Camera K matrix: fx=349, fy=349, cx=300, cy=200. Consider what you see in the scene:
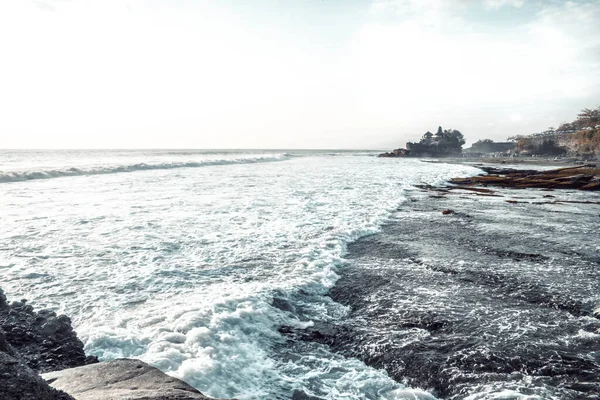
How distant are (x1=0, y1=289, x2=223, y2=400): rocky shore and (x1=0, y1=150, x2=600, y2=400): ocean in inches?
12.1

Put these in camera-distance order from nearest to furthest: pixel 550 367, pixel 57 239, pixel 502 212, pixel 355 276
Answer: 1. pixel 550 367
2. pixel 355 276
3. pixel 57 239
4. pixel 502 212

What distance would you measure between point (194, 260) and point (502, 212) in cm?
1514

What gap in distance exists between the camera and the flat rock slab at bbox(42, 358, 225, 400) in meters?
3.09

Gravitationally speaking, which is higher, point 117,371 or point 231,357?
point 117,371

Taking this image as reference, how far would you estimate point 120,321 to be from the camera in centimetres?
590

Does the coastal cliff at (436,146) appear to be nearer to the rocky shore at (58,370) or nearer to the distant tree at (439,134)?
the distant tree at (439,134)

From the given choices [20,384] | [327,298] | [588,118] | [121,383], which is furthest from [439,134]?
[20,384]

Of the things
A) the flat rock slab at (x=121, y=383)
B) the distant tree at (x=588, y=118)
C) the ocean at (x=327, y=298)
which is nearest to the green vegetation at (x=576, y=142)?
the distant tree at (x=588, y=118)

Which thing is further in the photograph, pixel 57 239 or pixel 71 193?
pixel 71 193

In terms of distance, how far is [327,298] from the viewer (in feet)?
23.4

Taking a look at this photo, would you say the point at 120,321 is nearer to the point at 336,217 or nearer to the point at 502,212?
the point at 336,217

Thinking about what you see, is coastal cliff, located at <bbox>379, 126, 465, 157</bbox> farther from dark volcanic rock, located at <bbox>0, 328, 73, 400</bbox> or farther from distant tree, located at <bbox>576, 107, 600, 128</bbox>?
dark volcanic rock, located at <bbox>0, 328, 73, 400</bbox>

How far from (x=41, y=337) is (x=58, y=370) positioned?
46.3 inches

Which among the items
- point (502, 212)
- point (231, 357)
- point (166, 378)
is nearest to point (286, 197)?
point (502, 212)
